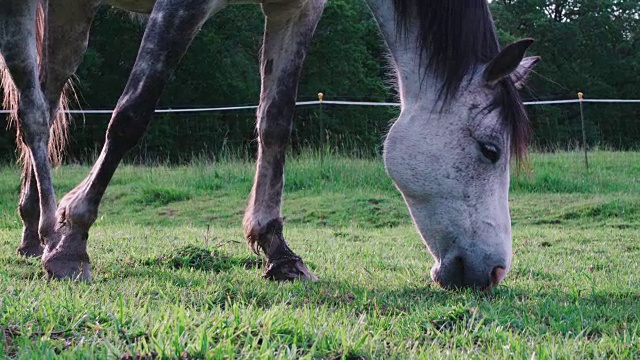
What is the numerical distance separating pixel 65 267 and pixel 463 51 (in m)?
2.13

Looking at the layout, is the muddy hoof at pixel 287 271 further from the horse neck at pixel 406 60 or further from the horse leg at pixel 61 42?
the horse leg at pixel 61 42

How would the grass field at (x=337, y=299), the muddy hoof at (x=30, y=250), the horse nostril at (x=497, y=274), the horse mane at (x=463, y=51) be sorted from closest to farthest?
the grass field at (x=337, y=299) → the horse nostril at (x=497, y=274) → the horse mane at (x=463, y=51) → the muddy hoof at (x=30, y=250)

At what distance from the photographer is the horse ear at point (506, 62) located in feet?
10.2

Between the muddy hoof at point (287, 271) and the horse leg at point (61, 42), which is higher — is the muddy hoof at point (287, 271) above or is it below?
below

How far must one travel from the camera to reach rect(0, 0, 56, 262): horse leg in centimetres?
424

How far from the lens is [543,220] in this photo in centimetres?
800

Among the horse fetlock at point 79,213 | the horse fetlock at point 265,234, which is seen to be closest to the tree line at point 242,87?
the horse fetlock at point 265,234

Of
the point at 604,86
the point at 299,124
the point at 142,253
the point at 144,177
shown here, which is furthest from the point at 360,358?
the point at 604,86

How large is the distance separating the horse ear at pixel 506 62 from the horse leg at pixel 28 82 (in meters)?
2.54

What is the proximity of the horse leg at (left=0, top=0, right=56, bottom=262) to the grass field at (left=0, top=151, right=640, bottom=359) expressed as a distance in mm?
529

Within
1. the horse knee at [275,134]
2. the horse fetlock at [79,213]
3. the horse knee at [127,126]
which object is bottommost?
the horse fetlock at [79,213]

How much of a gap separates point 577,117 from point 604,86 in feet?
17.0

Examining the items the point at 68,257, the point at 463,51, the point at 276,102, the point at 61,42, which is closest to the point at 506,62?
the point at 463,51

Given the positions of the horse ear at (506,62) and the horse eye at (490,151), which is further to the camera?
the horse eye at (490,151)
